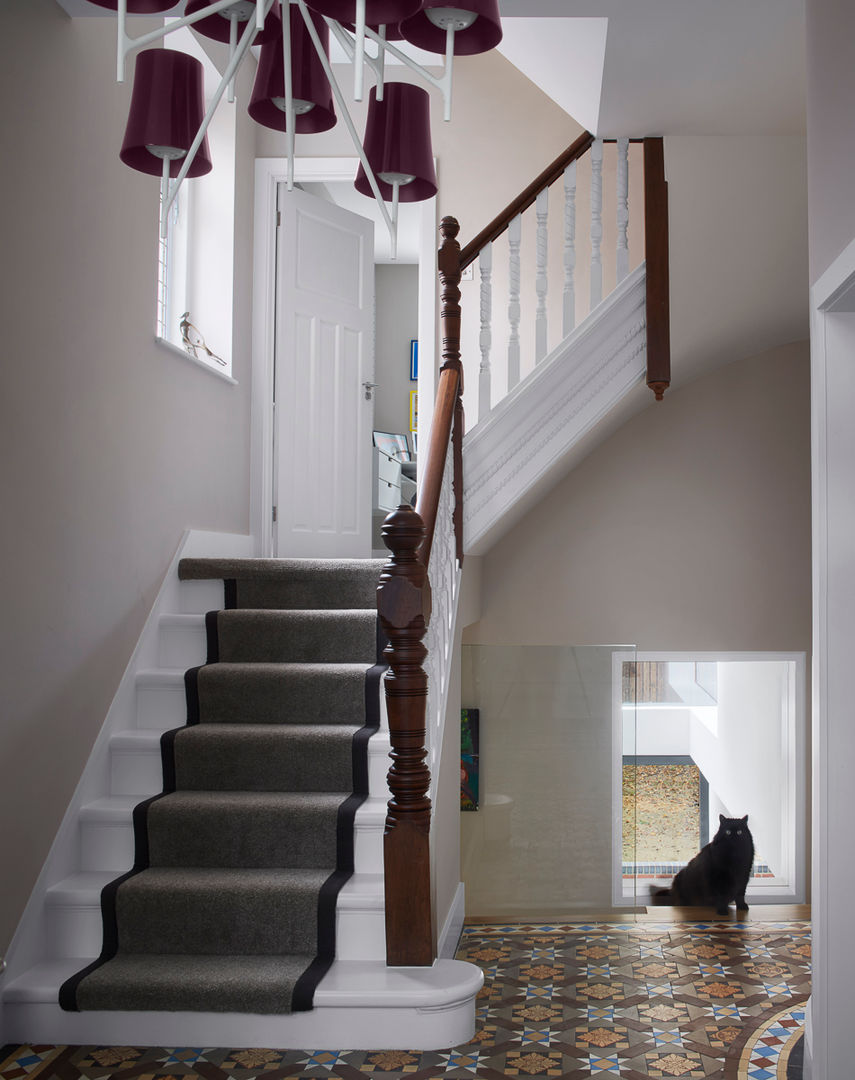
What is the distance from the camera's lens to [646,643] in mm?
4902

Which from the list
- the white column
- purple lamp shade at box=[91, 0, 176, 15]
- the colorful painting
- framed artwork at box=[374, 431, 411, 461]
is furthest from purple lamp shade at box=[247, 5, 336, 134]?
framed artwork at box=[374, 431, 411, 461]

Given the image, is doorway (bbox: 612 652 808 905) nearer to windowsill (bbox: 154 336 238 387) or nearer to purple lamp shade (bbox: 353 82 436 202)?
windowsill (bbox: 154 336 238 387)

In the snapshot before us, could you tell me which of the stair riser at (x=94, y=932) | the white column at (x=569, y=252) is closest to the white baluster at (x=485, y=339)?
the white column at (x=569, y=252)

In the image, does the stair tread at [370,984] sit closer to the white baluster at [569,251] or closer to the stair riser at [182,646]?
the stair riser at [182,646]

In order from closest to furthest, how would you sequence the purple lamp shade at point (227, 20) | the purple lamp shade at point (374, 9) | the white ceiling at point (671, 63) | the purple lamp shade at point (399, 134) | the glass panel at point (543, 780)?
the purple lamp shade at point (374, 9)
the purple lamp shade at point (227, 20)
the purple lamp shade at point (399, 134)
the white ceiling at point (671, 63)
the glass panel at point (543, 780)

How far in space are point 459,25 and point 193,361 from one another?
2414mm


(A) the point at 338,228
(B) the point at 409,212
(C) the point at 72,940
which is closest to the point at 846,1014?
(C) the point at 72,940

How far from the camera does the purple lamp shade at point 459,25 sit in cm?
169

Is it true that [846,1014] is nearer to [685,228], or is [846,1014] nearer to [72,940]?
[72,940]

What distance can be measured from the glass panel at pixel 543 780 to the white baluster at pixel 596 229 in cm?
156

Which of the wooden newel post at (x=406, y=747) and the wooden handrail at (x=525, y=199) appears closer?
the wooden newel post at (x=406, y=747)

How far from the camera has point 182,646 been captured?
352 cm

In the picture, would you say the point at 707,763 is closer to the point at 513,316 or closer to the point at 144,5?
the point at 513,316

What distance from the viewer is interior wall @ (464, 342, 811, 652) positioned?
4910mm
